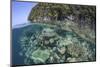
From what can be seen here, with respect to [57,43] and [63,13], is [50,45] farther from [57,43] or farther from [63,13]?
[63,13]

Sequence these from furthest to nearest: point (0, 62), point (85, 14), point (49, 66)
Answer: point (85, 14) → point (49, 66) → point (0, 62)

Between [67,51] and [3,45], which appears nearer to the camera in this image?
[3,45]

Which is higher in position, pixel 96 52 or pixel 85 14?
pixel 85 14

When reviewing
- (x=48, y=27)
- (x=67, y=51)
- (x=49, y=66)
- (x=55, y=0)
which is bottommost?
(x=49, y=66)

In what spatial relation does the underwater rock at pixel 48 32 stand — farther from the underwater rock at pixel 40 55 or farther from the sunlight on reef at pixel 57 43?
the underwater rock at pixel 40 55

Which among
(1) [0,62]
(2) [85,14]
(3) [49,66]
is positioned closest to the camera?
(1) [0,62]

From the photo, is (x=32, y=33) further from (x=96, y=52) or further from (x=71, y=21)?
(x=96, y=52)

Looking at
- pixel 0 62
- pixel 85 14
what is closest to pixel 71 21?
pixel 85 14

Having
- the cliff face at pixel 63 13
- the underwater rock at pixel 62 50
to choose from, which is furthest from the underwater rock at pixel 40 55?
the cliff face at pixel 63 13
